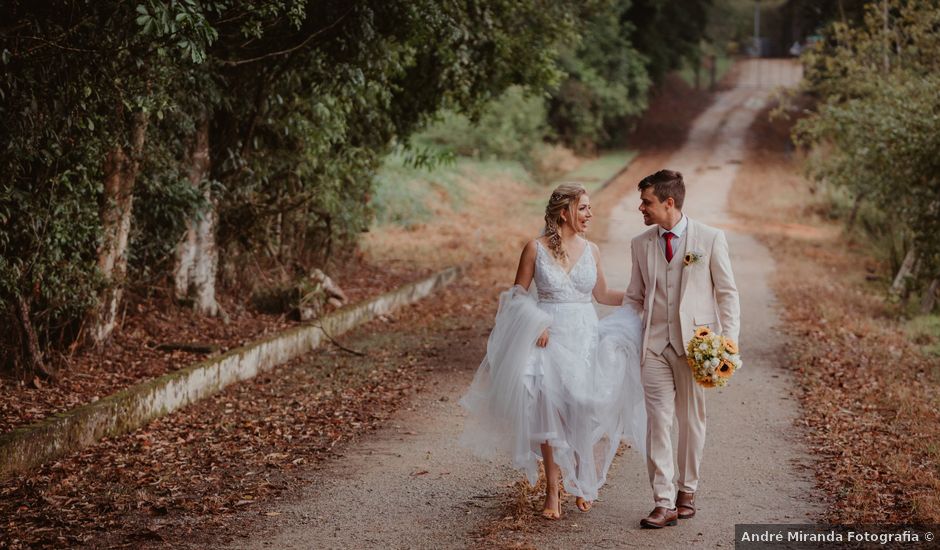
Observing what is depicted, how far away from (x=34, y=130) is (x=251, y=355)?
11.6 ft

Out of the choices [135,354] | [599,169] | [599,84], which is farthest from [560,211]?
[599,84]

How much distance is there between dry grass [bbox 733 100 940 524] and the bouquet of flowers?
3.93ft

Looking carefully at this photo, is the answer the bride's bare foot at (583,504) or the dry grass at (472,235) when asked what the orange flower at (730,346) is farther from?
the dry grass at (472,235)

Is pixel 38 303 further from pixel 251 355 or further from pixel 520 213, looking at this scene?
pixel 520 213

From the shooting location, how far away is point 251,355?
35.7 ft

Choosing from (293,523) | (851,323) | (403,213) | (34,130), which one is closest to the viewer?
(293,523)

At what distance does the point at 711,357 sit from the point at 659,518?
998 mm

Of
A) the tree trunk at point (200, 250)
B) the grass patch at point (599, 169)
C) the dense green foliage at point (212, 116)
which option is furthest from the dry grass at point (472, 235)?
the tree trunk at point (200, 250)

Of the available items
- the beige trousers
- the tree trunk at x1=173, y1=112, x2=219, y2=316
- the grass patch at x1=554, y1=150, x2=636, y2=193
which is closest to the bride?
the beige trousers

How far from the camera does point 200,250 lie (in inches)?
490

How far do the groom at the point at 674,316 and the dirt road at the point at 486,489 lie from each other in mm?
282

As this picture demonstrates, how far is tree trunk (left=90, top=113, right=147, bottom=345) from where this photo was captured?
32.1 feet

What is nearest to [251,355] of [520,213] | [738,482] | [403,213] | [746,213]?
[738,482]

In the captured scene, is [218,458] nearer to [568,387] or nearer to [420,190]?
[568,387]
